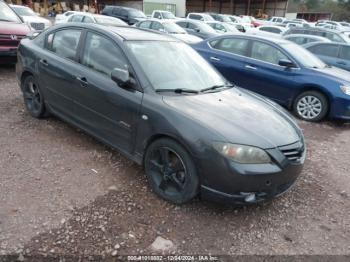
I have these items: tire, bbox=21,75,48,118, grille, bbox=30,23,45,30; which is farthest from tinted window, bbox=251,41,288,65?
grille, bbox=30,23,45,30

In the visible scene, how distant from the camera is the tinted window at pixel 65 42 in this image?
436 cm

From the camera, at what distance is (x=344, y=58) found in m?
10.3

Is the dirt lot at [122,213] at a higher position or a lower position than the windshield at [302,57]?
lower

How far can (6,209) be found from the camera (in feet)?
10.2

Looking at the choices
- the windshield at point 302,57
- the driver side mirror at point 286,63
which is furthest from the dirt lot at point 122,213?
the windshield at point 302,57

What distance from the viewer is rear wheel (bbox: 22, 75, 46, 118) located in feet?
16.5

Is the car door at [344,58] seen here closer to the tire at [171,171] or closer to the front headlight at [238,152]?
the front headlight at [238,152]

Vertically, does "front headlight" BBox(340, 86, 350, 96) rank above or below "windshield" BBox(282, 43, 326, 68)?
below

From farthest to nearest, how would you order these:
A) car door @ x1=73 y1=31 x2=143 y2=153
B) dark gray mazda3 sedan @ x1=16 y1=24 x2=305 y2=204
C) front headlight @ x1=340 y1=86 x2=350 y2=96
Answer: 1. front headlight @ x1=340 y1=86 x2=350 y2=96
2. car door @ x1=73 y1=31 x2=143 y2=153
3. dark gray mazda3 sedan @ x1=16 y1=24 x2=305 y2=204

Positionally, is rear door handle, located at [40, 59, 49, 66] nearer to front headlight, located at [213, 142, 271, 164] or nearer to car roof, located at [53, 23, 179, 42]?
car roof, located at [53, 23, 179, 42]

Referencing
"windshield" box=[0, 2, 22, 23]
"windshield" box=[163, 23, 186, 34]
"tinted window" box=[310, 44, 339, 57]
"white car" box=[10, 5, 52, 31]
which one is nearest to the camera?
"windshield" box=[0, 2, 22, 23]

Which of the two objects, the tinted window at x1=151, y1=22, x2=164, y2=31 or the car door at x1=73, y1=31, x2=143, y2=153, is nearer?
the car door at x1=73, y1=31, x2=143, y2=153

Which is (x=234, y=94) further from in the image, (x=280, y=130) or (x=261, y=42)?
(x=261, y=42)

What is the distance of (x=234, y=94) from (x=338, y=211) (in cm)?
175
